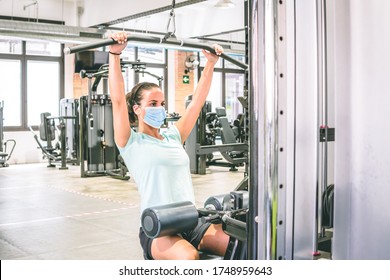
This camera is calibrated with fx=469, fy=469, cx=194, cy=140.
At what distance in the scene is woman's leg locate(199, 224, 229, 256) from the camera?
2033 mm

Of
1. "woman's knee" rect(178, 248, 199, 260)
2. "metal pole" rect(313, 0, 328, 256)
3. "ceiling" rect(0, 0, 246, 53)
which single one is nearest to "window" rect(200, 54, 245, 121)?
"ceiling" rect(0, 0, 246, 53)

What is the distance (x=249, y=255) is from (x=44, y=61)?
10596 millimetres

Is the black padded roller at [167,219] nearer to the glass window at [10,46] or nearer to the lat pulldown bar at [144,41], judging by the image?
the lat pulldown bar at [144,41]

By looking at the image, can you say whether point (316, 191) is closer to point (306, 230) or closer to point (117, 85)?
point (306, 230)

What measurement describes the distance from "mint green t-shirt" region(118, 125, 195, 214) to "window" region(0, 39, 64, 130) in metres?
8.98

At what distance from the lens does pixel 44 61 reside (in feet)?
35.9

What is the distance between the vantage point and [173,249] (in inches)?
75.5

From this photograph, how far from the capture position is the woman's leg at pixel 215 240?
6.67ft

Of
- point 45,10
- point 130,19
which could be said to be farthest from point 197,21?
point 45,10

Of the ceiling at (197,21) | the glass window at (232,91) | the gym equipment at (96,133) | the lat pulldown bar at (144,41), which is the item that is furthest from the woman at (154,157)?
the glass window at (232,91)

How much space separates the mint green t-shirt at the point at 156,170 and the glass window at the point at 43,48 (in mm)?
9446

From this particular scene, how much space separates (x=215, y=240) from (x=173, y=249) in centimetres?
23

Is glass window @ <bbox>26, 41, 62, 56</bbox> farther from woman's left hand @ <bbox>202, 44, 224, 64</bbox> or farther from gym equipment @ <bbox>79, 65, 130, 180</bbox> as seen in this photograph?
woman's left hand @ <bbox>202, 44, 224, 64</bbox>
